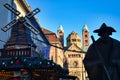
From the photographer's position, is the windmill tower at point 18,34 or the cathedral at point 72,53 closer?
the windmill tower at point 18,34

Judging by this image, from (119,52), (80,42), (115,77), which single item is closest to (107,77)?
(115,77)

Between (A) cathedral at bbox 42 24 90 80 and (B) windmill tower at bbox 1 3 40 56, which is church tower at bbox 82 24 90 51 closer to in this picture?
(A) cathedral at bbox 42 24 90 80

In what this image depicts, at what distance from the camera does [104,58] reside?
522 centimetres

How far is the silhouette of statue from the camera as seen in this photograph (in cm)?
507

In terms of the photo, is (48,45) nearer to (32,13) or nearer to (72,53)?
(32,13)

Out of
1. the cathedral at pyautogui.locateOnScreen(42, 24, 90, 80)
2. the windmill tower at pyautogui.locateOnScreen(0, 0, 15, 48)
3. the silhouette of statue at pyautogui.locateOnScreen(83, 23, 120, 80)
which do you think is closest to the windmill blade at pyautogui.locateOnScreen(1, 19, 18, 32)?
the windmill tower at pyautogui.locateOnScreen(0, 0, 15, 48)

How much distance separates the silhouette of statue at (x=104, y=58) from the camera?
507 centimetres

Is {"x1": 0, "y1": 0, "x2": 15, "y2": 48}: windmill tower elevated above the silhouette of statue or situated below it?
above

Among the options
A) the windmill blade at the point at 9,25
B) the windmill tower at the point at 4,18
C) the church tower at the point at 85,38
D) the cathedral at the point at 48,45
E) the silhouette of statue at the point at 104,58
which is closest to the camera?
the silhouette of statue at the point at 104,58

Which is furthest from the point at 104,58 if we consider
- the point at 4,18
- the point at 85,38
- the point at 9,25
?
the point at 85,38

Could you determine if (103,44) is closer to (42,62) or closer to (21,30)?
(42,62)

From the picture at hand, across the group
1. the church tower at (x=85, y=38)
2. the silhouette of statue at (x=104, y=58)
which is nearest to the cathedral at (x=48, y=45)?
the church tower at (x=85, y=38)

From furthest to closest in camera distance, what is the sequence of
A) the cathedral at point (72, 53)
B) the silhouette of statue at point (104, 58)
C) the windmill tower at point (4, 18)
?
the cathedral at point (72, 53)
the windmill tower at point (4, 18)
the silhouette of statue at point (104, 58)

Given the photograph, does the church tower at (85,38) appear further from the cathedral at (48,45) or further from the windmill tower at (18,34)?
the windmill tower at (18,34)
